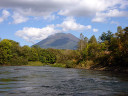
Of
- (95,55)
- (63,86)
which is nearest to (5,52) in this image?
(95,55)

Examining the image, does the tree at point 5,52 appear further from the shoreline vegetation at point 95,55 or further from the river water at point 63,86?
the river water at point 63,86

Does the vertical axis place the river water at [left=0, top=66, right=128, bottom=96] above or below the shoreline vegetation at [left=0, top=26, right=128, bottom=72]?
below

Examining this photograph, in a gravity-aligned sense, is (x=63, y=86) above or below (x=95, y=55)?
below

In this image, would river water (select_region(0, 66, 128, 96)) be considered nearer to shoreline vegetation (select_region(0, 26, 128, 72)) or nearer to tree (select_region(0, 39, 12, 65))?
shoreline vegetation (select_region(0, 26, 128, 72))

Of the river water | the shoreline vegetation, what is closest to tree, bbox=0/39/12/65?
the shoreline vegetation

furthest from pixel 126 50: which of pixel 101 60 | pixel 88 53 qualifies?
pixel 88 53

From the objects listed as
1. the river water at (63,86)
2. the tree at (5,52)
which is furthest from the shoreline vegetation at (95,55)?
the river water at (63,86)

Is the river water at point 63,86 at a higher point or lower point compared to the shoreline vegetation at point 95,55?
lower

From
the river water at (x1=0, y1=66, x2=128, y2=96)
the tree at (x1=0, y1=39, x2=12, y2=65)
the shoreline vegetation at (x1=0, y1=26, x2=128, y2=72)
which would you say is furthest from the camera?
the tree at (x1=0, y1=39, x2=12, y2=65)

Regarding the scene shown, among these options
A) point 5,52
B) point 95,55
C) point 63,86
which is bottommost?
point 63,86

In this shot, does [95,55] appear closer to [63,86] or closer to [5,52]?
[63,86]

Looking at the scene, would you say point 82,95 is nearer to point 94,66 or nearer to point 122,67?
point 122,67

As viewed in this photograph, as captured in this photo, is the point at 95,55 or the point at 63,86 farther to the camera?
the point at 95,55

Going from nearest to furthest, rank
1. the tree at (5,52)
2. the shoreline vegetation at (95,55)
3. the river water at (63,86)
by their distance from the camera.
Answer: the river water at (63,86) → the shoreline vegetation at (95,55) → the tree at (5,52)
